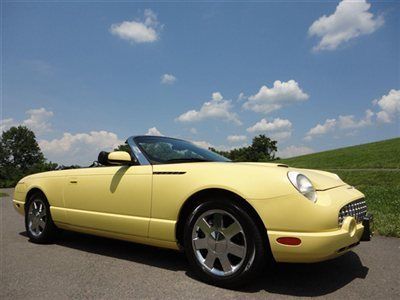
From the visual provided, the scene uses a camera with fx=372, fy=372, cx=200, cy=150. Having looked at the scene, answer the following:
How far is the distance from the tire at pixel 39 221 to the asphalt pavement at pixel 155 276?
11.2 inches

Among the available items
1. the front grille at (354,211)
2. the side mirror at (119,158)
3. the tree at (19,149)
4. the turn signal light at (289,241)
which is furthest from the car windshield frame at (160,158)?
the tree at (19,149)

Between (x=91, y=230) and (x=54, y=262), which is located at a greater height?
(x=91, y=230)

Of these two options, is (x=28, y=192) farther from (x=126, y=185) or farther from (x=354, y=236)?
(x=354, y=236)

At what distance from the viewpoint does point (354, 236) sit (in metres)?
3.12

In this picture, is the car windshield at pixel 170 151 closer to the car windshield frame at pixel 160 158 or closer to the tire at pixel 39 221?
the car windshield frame at pixel 160 158

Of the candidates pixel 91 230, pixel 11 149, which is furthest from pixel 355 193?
pixel 11 149

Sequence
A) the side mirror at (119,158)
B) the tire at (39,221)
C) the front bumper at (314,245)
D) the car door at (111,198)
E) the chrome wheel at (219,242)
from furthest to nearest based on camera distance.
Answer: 1. the tire at (39,221)
2. the side mirror at (119,158)
3. the car door at (111,198)
4. the chrome wheel at (219,242)
5. the front bumper at (314,245)

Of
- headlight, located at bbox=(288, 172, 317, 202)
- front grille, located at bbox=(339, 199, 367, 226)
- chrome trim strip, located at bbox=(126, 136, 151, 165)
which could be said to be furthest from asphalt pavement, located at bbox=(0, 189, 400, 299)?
chrome trim strip, located at bbox=(126, 136, 151, 165)

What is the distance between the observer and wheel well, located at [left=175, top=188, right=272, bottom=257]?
122 inches

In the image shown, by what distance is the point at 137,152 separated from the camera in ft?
13.6

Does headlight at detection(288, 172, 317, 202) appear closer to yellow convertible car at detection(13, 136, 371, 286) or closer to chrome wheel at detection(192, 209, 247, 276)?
yellow convertible car at detection(13, 136, 371, 286)

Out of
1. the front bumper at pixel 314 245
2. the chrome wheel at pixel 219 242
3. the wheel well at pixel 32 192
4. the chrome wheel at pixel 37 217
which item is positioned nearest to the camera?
the front bumper at pixel 314 245

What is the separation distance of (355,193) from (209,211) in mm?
1429

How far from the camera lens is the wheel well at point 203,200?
3102 millimetres
